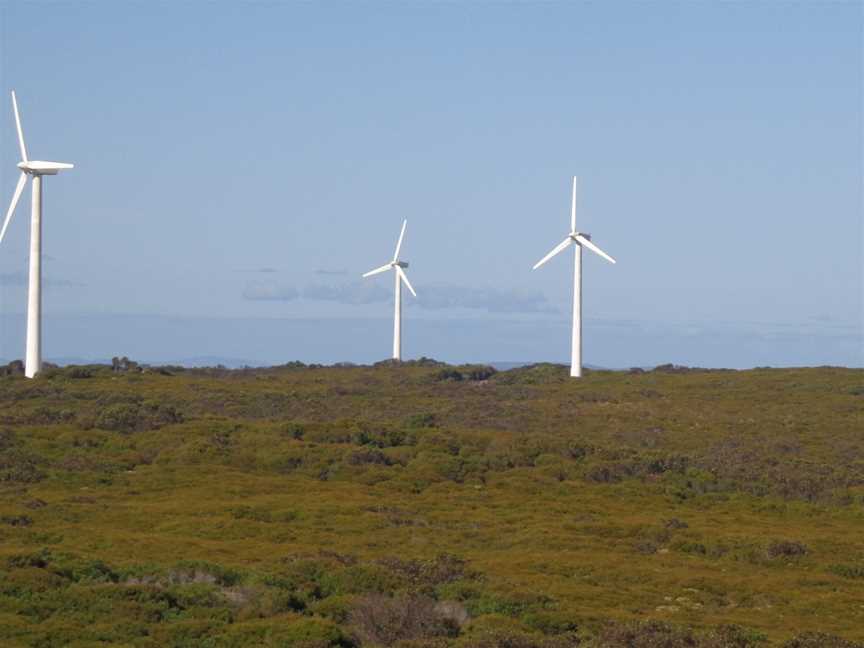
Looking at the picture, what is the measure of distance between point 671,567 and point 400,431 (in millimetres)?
25383

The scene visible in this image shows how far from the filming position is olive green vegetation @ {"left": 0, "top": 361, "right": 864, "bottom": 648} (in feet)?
84.9

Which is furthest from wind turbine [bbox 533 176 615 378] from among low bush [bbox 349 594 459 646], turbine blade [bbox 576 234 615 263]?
low bush [bbox 349 594 459 646]

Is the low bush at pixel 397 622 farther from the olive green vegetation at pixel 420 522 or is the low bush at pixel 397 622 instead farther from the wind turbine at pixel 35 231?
the wind turbine at pixel 35 231

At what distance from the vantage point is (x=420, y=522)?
40500mm

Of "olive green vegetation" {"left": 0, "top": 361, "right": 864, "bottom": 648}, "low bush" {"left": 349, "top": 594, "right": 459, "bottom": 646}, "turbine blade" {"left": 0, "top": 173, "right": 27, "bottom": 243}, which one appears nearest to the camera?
"low bush" {"left": 349, "top": 594, "right": 459, "bottom": 646}

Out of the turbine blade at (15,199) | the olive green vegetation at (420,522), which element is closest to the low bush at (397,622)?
the olive green vegetation at (420,522)

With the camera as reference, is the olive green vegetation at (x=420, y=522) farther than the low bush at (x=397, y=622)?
Yes

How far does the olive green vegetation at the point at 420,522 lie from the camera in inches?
1019

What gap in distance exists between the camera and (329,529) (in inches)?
1518

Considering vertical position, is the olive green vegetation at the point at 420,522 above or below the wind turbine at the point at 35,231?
below

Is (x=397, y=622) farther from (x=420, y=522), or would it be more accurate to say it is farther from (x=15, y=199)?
(x=15, y=199)

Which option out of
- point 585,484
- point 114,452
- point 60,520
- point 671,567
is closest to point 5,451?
point 114,452

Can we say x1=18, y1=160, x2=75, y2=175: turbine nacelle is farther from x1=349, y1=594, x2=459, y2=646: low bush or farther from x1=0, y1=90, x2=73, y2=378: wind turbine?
x1=349, y1=594, x2=459, y2=646: low bush

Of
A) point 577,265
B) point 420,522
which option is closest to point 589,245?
point 577,265
